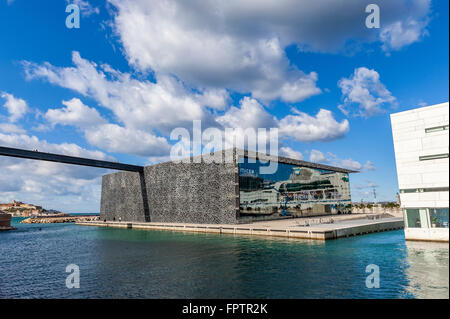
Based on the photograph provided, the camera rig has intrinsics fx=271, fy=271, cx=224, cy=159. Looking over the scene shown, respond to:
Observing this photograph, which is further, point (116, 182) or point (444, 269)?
point (116, 182)

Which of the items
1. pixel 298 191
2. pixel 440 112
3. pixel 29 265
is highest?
pixel 440 112

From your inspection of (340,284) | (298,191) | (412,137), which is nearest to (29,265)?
(340,284)

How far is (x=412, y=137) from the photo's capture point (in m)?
24.0

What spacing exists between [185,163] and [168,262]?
110 ft

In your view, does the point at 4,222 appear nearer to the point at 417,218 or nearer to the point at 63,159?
Answer: the point at 63,159

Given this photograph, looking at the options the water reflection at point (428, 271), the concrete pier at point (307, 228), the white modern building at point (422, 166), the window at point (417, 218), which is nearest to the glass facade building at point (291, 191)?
the concrete pier at point (307, 228)

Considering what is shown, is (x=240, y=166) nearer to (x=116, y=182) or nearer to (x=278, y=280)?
(x=278, y=280)

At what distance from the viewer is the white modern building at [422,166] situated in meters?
21.1

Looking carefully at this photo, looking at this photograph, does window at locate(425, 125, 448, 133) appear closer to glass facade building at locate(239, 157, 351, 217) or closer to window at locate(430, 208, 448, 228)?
window at locate(430, 208, 448, 228)

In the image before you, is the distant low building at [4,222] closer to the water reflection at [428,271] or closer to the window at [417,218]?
the window at [417,218]

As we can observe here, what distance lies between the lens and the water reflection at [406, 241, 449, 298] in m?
12.2

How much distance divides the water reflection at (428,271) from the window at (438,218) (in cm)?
157

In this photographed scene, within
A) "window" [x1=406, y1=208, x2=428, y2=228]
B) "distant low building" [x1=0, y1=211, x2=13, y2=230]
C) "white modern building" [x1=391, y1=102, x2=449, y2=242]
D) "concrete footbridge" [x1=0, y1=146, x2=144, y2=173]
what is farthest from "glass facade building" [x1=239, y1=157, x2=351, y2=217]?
"distant low building" [x1=0, y1=211, x2=13, y2=230]

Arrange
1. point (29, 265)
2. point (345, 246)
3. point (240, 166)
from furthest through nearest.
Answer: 1. point (240, 166)
2. point (345, 246)
3. point (29, 265)
